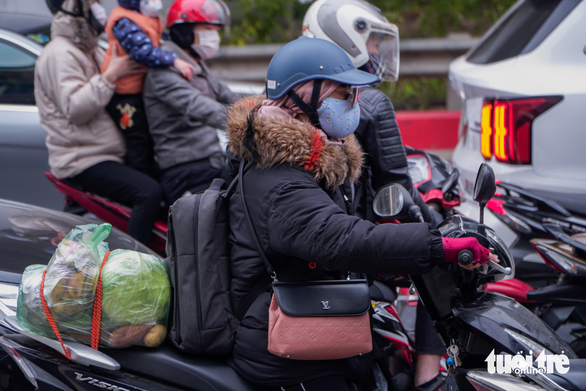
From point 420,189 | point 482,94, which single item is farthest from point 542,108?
point 420,189

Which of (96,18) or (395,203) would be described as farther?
(96,18)

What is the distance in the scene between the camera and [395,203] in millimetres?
Answer: 1994

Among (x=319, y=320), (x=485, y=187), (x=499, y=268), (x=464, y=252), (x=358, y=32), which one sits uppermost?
(x=358, y=32)

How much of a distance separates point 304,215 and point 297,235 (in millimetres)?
60

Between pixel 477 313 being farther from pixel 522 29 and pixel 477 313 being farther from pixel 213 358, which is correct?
pixel 522 29

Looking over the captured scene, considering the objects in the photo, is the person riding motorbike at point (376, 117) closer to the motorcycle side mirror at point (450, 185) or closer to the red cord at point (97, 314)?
the motorcycle side mirror at point (450, 185)

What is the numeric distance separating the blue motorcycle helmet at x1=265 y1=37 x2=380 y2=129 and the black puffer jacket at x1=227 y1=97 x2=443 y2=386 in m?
0.12

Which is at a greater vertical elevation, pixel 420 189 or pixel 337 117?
pixel 337 117

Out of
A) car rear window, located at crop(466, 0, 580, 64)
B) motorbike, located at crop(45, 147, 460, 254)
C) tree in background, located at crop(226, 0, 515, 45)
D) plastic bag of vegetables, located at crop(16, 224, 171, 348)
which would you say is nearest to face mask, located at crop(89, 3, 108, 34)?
motorbike, located at crop(45, 147, 460, 254)

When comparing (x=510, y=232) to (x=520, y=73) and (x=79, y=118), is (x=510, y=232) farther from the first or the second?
(x=79, y=118)

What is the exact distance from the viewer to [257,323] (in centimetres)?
181

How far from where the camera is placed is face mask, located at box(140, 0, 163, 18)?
3.24 metres

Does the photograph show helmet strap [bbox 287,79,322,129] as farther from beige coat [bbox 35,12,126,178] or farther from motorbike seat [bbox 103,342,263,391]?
beige coat [bbox 35,12,126,178]

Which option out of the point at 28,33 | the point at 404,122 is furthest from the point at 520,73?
the point at 28,33
